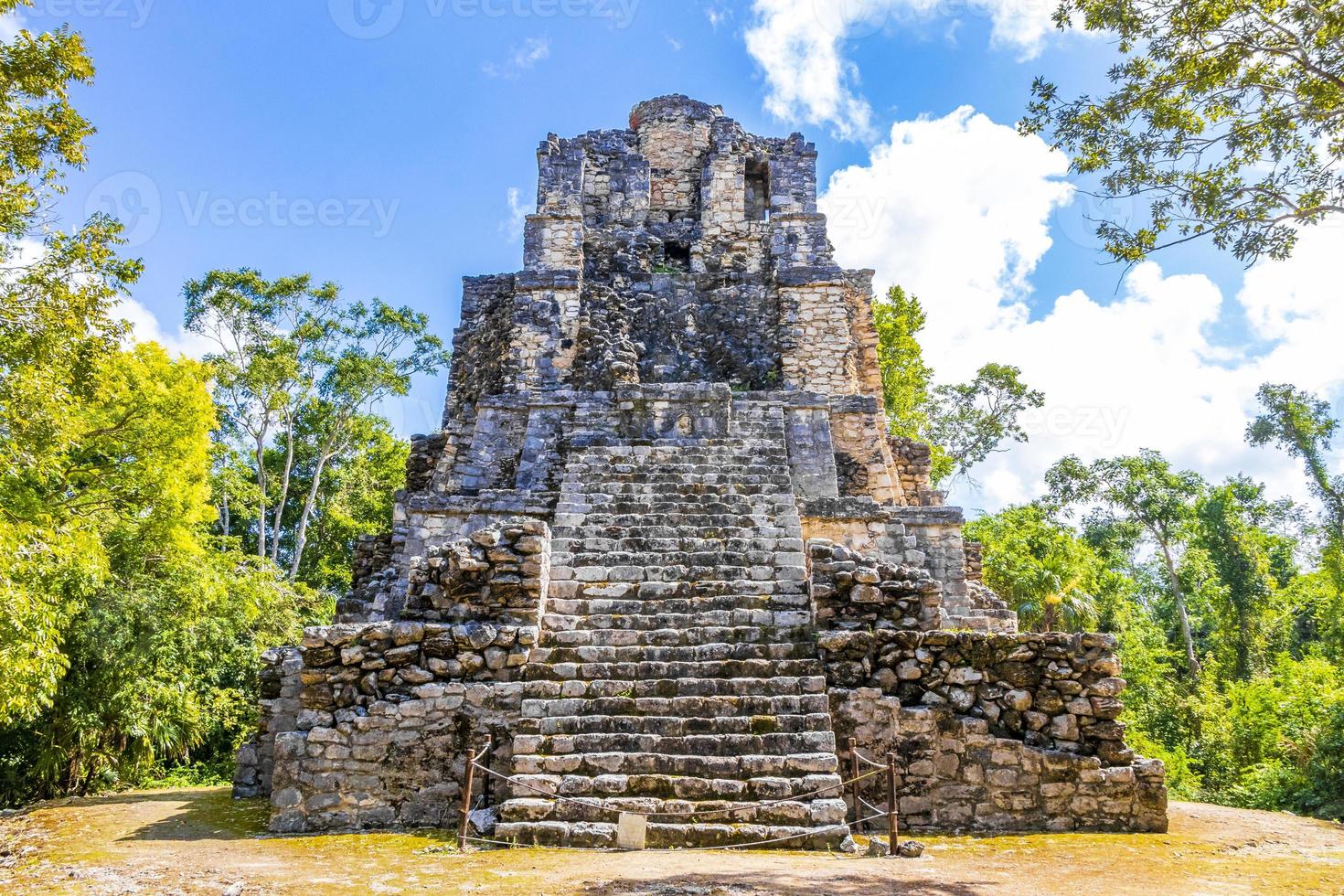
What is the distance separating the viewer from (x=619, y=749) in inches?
213

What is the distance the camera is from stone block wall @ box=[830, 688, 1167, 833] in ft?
17.4

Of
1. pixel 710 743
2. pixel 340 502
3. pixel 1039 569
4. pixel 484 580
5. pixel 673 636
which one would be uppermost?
pixel 340 502

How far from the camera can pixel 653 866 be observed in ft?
13.9

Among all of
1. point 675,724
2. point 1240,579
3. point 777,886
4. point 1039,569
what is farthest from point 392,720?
point 1240,579

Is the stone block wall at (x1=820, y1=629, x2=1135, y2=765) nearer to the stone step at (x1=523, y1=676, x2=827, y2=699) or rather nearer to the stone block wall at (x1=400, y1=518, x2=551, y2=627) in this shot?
the stone step at (x1=523, y1=676, x2=827, y2=699)

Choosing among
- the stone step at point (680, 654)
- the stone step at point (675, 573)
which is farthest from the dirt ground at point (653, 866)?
the stone step at point (675, 573)

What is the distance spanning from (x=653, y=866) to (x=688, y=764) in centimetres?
104

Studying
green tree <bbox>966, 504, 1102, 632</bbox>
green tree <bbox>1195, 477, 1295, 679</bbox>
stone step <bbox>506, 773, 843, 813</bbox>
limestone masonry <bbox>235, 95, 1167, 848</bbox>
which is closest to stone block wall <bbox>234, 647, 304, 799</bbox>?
limestone masonry <bbox>235, 95, 1167, 848</bbox>

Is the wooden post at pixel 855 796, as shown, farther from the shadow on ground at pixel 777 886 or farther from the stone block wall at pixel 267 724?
the stone block wall at pixel 267 724

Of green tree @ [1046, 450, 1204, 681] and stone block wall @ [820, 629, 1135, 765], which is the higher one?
green tree @ [1046, 450, 1204, 681]

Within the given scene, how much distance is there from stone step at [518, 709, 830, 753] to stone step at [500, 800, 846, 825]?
488 millimetres

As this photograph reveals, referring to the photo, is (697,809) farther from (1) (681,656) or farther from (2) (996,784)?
(2) (996,784)

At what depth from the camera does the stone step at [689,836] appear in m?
4.77

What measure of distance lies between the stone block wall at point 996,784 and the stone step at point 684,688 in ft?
1.62
